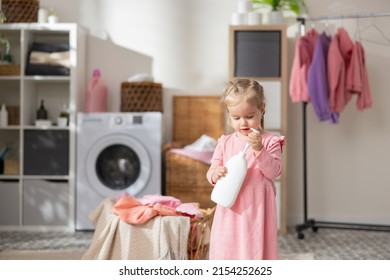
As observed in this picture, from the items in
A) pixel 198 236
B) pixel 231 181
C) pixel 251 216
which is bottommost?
pixel 198 236

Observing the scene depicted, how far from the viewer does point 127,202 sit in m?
2.85

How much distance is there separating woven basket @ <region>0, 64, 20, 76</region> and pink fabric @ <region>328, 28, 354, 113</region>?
203 cm

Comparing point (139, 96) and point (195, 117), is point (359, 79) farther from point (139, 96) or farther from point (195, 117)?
point (139, 96)

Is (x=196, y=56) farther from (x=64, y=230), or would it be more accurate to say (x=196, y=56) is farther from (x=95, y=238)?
(x=95, y=238)

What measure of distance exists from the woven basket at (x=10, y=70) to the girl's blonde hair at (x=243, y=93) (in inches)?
114

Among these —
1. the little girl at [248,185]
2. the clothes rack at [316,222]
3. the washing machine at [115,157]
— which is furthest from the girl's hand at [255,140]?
the washing machine at [115,157]

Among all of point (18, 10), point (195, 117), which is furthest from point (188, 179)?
point (18, 10)

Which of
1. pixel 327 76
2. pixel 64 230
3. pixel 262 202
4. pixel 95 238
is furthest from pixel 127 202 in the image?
pixel 327 76

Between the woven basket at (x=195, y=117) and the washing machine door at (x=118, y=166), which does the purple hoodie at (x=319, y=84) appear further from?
the washing machine door at (x=118, y=166)

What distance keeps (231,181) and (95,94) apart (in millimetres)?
2894

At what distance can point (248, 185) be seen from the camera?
1.79 metres

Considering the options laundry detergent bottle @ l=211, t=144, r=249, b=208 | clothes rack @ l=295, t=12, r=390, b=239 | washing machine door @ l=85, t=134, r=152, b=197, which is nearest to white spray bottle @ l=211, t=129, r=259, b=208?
laundry detergent bottle @ l=211, t=144, r=249, b=208

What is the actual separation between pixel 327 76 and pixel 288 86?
0.42 m

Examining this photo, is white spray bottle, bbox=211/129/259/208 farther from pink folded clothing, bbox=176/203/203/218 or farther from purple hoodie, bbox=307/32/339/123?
purple hoodie, bbox=307/32/339/123
